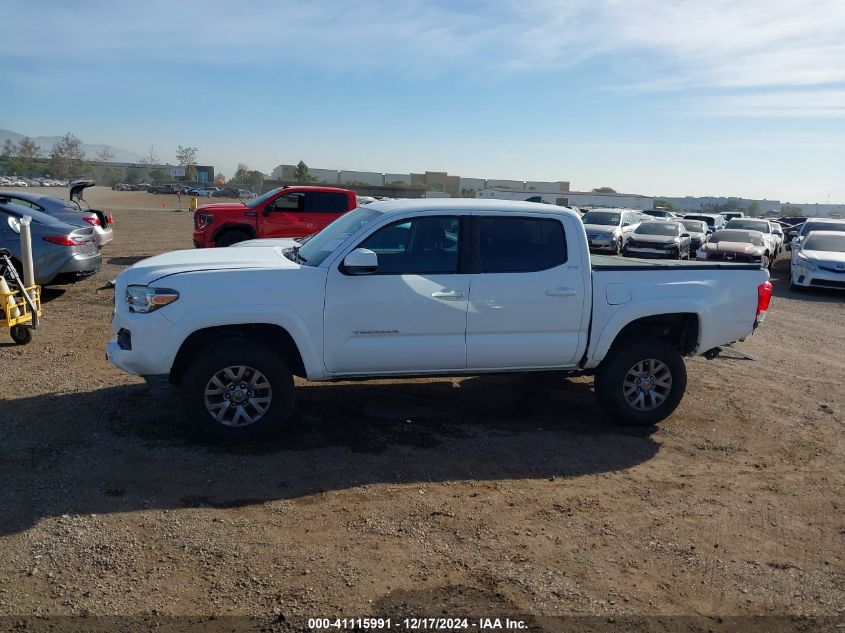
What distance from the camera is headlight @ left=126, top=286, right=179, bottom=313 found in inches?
214

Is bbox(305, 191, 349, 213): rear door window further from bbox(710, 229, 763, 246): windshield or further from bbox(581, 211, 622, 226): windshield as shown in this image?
bbox(581, 211, 622, 226): windshield

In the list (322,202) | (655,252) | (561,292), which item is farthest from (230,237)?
(655,252)

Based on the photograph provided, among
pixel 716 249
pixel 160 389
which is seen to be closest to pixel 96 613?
pixel 160 389

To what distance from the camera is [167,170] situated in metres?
136

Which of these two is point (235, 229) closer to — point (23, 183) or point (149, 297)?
point (149, 297)

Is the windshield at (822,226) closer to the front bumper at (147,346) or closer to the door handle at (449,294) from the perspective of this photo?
the door handle at (449,294)

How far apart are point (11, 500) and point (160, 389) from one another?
128 centimetres

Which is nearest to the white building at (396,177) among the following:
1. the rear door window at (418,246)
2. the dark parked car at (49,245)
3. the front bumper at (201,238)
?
the front bumper at (201,238)

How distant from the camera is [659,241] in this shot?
Answer: 21.7 m

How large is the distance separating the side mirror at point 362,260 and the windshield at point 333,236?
36 cm

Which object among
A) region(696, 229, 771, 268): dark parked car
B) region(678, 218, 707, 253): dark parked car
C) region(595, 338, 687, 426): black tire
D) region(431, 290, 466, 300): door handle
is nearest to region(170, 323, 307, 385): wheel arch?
region(431, 290, 466, 300): door handle

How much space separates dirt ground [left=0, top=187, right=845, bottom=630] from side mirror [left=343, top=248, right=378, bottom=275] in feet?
4.74

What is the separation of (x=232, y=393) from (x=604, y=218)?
22.2 metres

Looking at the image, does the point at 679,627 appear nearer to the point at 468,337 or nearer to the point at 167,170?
the point at 468,337
